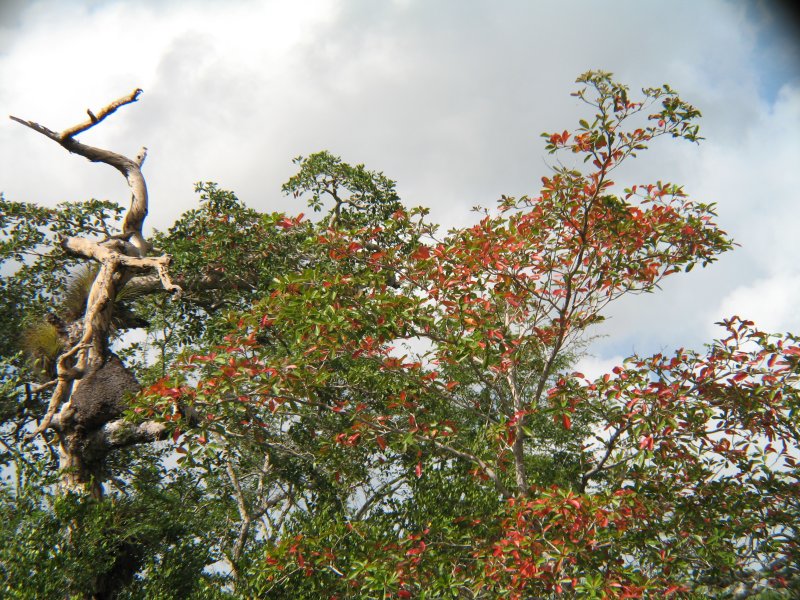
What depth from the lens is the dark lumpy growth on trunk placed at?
8.20 m

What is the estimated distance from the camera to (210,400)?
560 centimetres

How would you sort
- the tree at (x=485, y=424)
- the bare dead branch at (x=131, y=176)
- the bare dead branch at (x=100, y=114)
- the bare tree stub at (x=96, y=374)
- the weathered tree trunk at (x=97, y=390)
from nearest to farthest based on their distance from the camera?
the tree at (x=485, y=424) → the weathered tree trunk at (x=97, y=390) → the bare tree stub at (x=96, y=374) → the bare dead branch at (x=100, y=114) → the bare dead branch at (x=131, y=176)

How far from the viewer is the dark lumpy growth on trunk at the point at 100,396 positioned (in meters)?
8.20

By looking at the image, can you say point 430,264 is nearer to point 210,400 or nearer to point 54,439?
point 210,400

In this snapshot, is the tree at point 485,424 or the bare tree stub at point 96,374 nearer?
the tree at point 485,424

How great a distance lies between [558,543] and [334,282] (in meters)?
2.96

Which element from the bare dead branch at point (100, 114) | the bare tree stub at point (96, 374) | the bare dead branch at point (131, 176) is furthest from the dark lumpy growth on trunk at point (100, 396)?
the bare dead branch at point (100, 114)

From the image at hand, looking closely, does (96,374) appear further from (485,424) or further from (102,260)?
(485,424)

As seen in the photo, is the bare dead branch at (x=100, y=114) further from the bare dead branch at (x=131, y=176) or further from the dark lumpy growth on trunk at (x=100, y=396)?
the dark lumpy growth on trunk at (x=100, y=396)

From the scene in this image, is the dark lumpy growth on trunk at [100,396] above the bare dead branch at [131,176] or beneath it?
beneath

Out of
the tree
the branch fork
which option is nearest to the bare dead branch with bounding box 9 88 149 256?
the branch fork

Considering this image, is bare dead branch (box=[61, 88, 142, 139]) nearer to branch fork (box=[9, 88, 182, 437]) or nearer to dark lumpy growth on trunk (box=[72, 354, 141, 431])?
branch fork (box=[9, 88, 182, 437])

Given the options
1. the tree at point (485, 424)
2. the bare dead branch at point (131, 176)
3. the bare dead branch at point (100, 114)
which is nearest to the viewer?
the tree at point (485, 424)

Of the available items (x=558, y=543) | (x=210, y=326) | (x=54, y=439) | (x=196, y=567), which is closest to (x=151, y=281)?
(x=210, y=326)
